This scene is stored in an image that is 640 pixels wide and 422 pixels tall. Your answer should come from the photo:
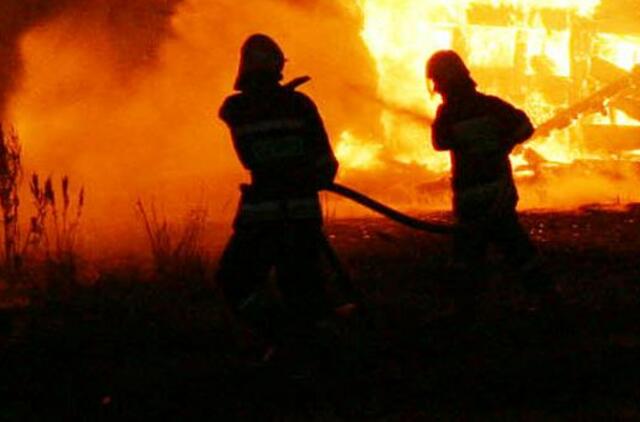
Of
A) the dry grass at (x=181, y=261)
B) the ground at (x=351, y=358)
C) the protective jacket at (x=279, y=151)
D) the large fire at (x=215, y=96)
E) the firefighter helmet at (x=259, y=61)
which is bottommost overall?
the ground at (x=351, y=358)

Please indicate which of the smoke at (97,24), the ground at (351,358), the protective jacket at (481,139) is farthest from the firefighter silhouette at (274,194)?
the smoke at (97,24)

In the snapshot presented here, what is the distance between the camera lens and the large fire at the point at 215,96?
1282 cm

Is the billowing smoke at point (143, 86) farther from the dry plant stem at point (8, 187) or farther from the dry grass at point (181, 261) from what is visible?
the dry plant stem at point (8, 187)

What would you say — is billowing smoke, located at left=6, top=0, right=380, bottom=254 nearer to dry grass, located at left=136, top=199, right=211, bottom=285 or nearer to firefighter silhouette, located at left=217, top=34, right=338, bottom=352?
dry grass, located at left=136, top=199, right=211, bottom=285

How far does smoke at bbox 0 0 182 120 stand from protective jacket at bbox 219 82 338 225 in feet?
25.0

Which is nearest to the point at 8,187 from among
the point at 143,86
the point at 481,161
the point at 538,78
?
the point at 481,161

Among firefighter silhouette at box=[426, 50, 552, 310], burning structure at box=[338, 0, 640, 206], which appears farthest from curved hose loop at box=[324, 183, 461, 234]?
burning structure at box=[338, 0, 640, 206]

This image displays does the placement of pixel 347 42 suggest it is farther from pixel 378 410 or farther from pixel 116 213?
pixel 378 410

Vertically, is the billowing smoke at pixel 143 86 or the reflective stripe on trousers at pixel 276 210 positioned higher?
the billowing smoke at pixel 143 86

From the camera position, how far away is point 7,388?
5.29m

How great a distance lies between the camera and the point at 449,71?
6559 mm

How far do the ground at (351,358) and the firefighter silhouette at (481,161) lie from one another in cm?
36

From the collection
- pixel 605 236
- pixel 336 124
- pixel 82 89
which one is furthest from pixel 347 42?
pixel 605 236

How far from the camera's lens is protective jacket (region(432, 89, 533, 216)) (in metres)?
6.50
